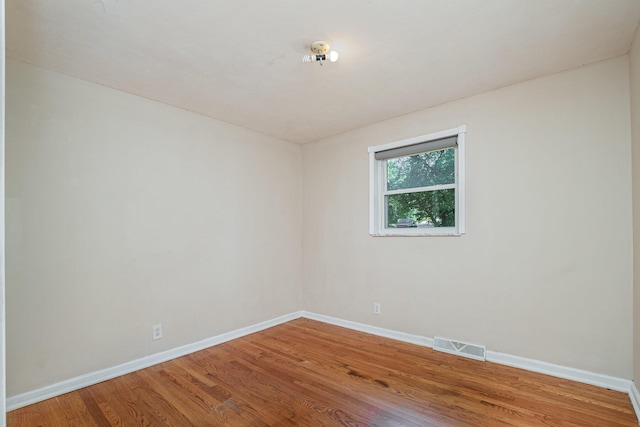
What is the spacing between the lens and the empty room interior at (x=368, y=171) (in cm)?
207

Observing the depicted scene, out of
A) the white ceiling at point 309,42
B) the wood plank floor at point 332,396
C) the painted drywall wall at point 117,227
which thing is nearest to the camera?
the white ceiling at point 309,42

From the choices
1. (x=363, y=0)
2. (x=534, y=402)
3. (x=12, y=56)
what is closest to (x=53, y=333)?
(x=12, y=56)

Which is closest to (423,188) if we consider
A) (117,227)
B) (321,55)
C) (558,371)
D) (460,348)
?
(460,348)

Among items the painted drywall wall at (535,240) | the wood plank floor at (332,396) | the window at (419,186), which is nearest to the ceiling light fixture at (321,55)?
the painted drywall wall at (535,240)

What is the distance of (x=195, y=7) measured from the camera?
1.83m

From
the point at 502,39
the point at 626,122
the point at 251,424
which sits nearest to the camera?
the point at 251,424

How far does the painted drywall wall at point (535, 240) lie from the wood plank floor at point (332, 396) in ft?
1.12

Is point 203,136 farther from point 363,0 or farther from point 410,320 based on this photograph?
point 410,320

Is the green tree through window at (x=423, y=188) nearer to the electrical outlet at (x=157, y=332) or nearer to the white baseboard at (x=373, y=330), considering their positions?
the white baseboard at (x=373, y=330)

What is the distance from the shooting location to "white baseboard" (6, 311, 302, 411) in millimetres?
2256

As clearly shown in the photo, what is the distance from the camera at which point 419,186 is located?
3479mm

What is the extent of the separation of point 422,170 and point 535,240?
49.5 inches

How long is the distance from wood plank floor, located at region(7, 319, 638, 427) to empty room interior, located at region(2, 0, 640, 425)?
7.3 inches

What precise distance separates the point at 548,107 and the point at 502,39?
89 centimetres
